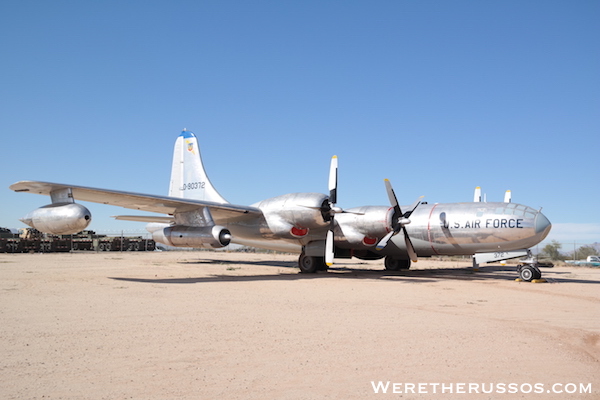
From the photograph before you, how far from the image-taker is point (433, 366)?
17.2 feet

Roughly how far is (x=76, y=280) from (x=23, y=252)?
30961 millimetres

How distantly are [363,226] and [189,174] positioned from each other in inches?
412

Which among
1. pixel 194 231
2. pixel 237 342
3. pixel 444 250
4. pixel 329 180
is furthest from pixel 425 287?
pixel 237 342

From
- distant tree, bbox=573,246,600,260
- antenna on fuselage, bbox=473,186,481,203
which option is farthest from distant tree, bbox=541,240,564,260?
antenna on fuselage, bbox=473,186,481,203

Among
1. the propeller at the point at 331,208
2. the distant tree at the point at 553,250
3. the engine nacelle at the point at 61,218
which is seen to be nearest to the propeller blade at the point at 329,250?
the propeller at the point at 331,208

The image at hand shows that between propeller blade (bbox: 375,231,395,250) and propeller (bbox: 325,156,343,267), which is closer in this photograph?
propeller blade (bbox: 375,231,395,250)

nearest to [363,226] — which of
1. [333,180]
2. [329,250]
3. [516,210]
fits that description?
[329,250]

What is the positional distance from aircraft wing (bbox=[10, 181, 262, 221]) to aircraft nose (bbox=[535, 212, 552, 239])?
10617 millimetres

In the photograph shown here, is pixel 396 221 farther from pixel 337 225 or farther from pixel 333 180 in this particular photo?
pixel 333 180

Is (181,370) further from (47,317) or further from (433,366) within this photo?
(47,317)

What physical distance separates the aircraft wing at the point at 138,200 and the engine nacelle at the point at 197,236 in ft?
2.91

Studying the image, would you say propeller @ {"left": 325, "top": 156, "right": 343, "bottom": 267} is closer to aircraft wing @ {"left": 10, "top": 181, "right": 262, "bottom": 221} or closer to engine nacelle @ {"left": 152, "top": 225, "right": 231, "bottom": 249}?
aircraft wing @ {"left": 10, "top": 181, "right": 262, "bottom": 221}

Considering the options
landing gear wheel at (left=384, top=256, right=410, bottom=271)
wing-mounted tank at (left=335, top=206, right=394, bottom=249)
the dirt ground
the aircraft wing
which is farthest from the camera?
landing gear wheel at (left=384, top=256, right=410, bottom=271)

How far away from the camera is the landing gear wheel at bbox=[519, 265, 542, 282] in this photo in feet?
55.4
